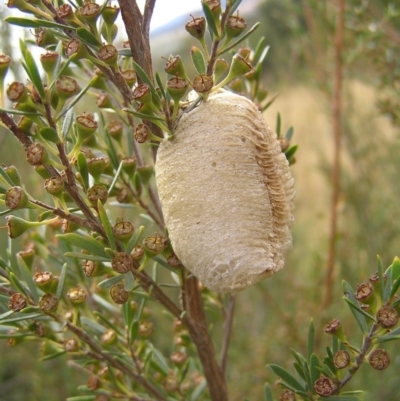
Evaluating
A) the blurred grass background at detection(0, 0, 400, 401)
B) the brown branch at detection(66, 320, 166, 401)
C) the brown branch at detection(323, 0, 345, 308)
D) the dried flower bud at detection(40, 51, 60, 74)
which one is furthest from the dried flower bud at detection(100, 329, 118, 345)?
the brown branch at detection(323, 0, 345, 308)

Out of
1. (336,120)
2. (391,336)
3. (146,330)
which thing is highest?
(391,336)

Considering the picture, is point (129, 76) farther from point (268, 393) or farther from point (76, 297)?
point (268, 393)

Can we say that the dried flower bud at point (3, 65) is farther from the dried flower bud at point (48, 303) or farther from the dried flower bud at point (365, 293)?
the dried flower bud at point (365, 293)

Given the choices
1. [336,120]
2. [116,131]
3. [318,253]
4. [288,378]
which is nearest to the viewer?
[288,378]

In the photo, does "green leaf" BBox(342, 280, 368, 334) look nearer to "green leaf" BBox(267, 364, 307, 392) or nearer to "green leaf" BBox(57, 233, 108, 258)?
"green leaf" BBox(267, 364, 307, 392)

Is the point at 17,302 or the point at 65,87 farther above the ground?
the point at 65,87

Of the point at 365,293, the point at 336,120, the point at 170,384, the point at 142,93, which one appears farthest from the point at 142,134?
A: the point at 336,120

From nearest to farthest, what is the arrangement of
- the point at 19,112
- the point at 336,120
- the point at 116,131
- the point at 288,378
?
the point at 19,112
the point at 288,378
the point at 116,131
the point at 336,120
